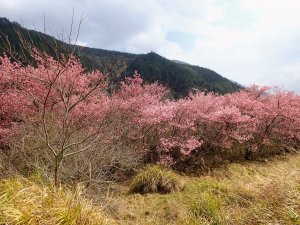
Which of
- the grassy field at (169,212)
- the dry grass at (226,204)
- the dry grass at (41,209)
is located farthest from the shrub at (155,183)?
the dry grass at (41,209)

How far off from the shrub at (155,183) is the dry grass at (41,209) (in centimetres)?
459

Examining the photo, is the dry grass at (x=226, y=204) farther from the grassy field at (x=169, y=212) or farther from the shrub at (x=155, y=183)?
the shrub at (x=155, y=183)

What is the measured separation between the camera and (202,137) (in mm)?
13727

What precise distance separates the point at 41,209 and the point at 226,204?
12.1ft

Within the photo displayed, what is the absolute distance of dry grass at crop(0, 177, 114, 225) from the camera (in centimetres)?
402

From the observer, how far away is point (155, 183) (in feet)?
31.2

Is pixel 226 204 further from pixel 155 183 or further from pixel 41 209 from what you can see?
pixel 41 209

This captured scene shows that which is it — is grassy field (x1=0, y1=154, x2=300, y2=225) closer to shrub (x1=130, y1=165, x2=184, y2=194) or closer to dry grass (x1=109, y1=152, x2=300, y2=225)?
dry grass (x1=109, y1=152, x2=300, y2=225)

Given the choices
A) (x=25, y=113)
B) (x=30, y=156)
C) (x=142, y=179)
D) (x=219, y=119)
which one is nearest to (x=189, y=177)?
(x=142, y=179)

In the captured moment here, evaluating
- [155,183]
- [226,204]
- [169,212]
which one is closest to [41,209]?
[226,204]

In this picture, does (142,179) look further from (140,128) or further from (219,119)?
(219,119)

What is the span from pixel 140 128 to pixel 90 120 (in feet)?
6.41

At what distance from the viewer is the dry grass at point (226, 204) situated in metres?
4.58

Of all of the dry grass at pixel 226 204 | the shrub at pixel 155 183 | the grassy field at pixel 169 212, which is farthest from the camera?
the shrub at pixel 155 183
